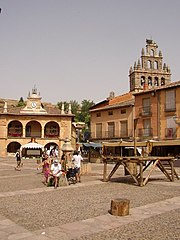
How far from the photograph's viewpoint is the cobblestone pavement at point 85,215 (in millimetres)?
5520

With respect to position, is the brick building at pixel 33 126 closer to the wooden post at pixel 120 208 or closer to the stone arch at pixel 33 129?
the stone arch at pixel 33 129

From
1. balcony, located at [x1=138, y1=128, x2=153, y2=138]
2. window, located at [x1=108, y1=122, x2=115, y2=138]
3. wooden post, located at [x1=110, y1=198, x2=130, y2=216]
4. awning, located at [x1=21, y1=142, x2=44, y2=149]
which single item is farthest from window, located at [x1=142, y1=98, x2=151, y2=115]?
wooden post, located at [x1=110, y1=198, x2=130, y2=216]

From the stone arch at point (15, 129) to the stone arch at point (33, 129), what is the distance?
1111mm

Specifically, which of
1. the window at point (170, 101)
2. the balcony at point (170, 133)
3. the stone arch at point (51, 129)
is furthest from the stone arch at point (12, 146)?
the window at point (170, 101)

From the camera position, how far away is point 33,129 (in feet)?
151

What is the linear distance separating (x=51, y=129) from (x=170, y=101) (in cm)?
2260

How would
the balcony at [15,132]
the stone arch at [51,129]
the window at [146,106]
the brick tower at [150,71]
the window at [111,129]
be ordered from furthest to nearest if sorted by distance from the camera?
the brick tower at [150,71] < the stone arch at [51,129] < the balcony at [15,132] < the window at [111,129] < the window at [146,106]

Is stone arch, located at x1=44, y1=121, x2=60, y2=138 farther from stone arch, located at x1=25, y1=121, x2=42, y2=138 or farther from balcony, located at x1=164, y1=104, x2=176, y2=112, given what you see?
balcony, located at x1=164, y1=104, x2=176, y2=112

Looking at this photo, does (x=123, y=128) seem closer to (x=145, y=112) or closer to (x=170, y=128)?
(x=145, y=112)

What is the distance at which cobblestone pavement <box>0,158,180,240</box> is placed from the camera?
5.52 m

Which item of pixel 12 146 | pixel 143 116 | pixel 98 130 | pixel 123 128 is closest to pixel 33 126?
pixel 12 146

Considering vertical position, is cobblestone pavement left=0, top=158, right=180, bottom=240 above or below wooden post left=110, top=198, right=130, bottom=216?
below

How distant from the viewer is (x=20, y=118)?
145 ft

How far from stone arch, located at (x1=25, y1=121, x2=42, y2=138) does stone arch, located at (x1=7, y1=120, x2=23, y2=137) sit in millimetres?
1111
